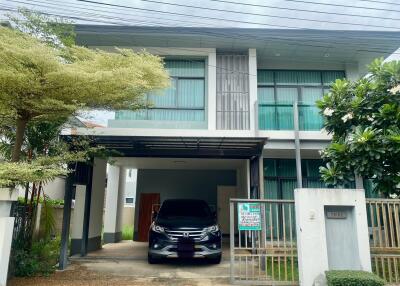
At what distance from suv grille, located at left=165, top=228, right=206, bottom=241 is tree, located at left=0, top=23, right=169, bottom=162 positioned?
3174 millimetres

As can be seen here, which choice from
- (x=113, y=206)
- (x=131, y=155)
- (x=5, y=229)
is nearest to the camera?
(x=5, y=229)

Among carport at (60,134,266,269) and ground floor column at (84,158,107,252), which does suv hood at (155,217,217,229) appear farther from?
ground floor column at (84,158,107,252)

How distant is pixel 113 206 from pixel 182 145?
5704mm

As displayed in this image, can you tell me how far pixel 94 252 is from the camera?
10539mm

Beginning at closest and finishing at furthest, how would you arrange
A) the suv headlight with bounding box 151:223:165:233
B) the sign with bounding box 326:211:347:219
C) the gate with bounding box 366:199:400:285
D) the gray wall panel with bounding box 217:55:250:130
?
1. the gate with bounding box 366:199:400:285
2. the sign with bounding box 326:211:347:219
3. the suv headlight with bounding box 151:223:165:233
4. the gray wall panel with bounding box 217:55:250:130

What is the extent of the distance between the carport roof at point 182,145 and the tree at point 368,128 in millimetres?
1690

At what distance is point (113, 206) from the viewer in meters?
13.0

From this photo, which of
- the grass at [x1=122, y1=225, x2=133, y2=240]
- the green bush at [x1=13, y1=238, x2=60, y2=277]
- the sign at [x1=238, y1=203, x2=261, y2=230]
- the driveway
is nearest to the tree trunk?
the green bush at [x1=13, y1=238, x2=60, y2=277]

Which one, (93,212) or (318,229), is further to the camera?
(93,212)

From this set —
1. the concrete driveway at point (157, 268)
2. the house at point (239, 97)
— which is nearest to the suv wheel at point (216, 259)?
the concrete driveway at point (157, 268)

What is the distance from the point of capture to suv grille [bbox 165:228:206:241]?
26.5ft

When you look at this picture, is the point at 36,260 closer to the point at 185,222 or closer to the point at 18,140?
the point at 18,140

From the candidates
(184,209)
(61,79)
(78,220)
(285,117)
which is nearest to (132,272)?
(184,209)

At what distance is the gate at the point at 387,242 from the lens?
6004mm
